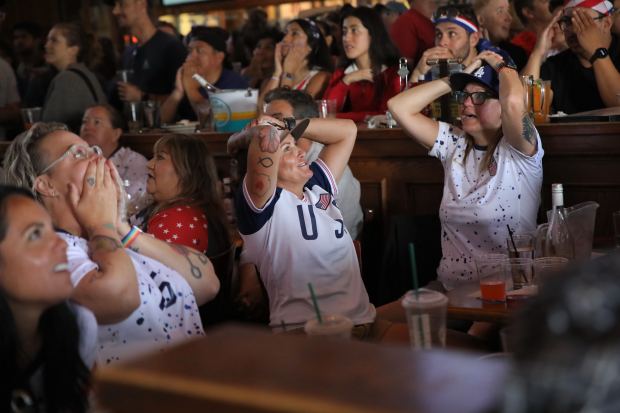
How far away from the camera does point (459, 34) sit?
4.33 meters

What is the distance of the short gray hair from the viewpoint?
8.28 ft

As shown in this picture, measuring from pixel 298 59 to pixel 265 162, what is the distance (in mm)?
2608

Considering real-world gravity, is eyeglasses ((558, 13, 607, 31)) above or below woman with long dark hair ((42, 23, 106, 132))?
above

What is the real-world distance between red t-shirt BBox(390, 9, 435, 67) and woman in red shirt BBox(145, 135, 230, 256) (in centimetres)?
234

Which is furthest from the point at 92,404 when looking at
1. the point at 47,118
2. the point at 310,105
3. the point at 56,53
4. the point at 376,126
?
the point at 56,53

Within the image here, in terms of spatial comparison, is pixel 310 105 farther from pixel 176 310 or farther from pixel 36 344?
pixel 36 344

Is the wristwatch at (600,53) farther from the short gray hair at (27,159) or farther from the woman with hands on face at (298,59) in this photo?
the short gray hair at (27,159)

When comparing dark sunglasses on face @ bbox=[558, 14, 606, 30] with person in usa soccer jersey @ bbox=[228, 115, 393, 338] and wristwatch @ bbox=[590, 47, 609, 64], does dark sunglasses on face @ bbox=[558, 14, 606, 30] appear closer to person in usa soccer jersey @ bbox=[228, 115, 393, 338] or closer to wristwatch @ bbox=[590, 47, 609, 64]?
wristwatch @ bbox=[590, 47, 609, 64]

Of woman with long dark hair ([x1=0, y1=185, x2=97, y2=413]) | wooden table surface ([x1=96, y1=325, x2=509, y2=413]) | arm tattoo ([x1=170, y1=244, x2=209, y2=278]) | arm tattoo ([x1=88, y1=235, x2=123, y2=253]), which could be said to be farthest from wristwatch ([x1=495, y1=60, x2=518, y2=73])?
wooden table surface ([x1=96, y1=325, x2=509, y2=413])

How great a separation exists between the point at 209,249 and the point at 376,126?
1.34 metres

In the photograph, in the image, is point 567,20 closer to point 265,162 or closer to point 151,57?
point 265,162

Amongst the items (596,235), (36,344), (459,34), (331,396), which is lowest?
(596,235)

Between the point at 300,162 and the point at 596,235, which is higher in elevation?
the point at 300,162

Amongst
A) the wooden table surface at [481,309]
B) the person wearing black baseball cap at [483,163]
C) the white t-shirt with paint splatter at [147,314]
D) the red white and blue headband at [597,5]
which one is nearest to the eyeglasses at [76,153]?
the white t-shirt with paint splatter at [147,314]
